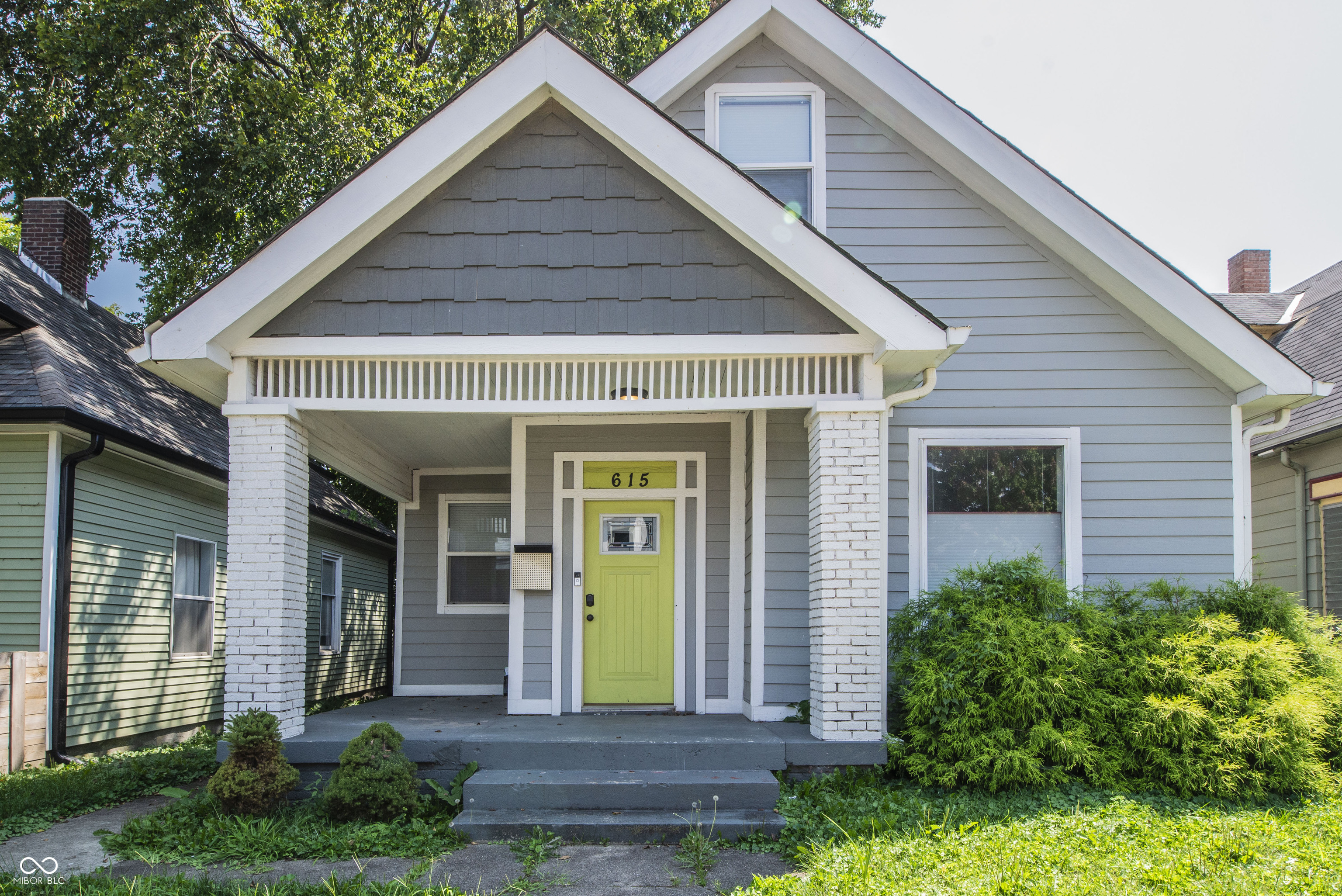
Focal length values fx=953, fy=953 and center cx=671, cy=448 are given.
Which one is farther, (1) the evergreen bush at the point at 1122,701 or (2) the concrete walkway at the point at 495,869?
(1) the evergreen bush at the point at 1122,701

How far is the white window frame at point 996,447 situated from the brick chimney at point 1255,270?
787 cm

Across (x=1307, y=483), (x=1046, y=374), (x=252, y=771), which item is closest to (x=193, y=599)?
(x=252, y=771)

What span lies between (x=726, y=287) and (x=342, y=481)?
1563 cm

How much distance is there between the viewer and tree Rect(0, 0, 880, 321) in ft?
45.2

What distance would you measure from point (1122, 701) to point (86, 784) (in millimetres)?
7226

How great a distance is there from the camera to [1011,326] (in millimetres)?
7805

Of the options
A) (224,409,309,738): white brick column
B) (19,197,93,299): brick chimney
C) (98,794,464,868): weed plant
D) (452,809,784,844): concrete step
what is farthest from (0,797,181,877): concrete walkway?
(19,197,93,299): brick chimney

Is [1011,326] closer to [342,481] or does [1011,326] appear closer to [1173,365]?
[1173,365]

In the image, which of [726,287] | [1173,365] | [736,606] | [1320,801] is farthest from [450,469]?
[1320,801]

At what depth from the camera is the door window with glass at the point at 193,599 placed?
33.0 feet

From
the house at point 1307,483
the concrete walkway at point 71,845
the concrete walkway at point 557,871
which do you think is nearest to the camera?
the concrete walkway at point 557,871

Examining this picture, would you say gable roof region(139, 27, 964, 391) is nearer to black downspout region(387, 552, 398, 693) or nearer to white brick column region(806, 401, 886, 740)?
white brick column region(806, 401, 886, 740)

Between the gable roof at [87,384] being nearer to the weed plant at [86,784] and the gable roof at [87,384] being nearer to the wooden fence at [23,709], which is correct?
the wooden fence at [23,709]

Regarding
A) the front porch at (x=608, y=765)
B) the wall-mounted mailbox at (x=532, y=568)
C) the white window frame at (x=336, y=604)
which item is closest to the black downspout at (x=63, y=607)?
the front porch at (x=608, y=765)
